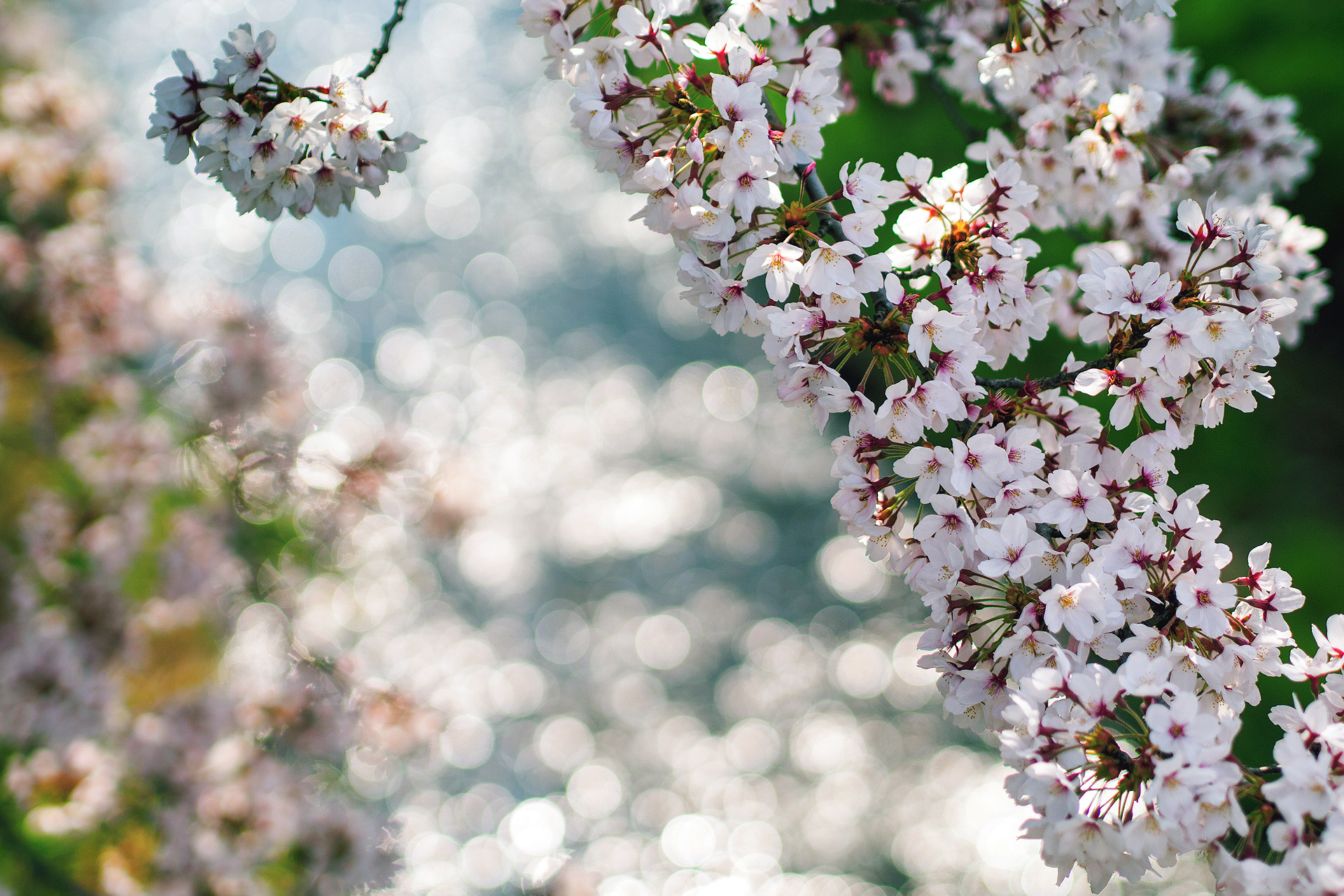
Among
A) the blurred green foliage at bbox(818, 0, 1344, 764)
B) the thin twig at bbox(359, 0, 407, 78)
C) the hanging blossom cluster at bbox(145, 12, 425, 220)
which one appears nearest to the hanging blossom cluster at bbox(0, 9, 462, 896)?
the hanging blossom cluster at bbox(145, 12, 425, 220)

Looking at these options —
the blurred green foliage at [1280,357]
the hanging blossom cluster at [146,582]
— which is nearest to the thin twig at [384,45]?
the hanging blossom cluster at [146,582]

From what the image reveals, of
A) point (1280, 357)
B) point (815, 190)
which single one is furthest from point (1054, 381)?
point (1280, 357)

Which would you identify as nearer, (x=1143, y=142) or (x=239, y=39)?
(x=239, y=39)

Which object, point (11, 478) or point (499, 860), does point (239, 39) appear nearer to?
point (11, 478)

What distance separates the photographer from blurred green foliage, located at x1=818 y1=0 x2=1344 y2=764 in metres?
4.97

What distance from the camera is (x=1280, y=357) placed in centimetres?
623

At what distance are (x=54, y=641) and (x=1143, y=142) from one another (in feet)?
13.1

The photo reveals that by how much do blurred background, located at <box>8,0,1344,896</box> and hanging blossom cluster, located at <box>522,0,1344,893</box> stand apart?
Result: 2132 mm

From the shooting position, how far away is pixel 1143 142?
1.99 meters

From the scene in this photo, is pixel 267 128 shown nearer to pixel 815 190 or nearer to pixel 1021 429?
pixel 815 190

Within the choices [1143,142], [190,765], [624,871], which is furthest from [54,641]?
[624,871]

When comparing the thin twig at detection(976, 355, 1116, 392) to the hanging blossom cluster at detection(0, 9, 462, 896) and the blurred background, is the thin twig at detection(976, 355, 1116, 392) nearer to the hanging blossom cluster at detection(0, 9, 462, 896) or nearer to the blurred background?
the hanging blossom cluster at detection(0, 9, 462, 896)

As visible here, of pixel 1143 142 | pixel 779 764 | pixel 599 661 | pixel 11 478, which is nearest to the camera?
pixel 1143 142

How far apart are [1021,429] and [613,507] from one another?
745 centimetres
